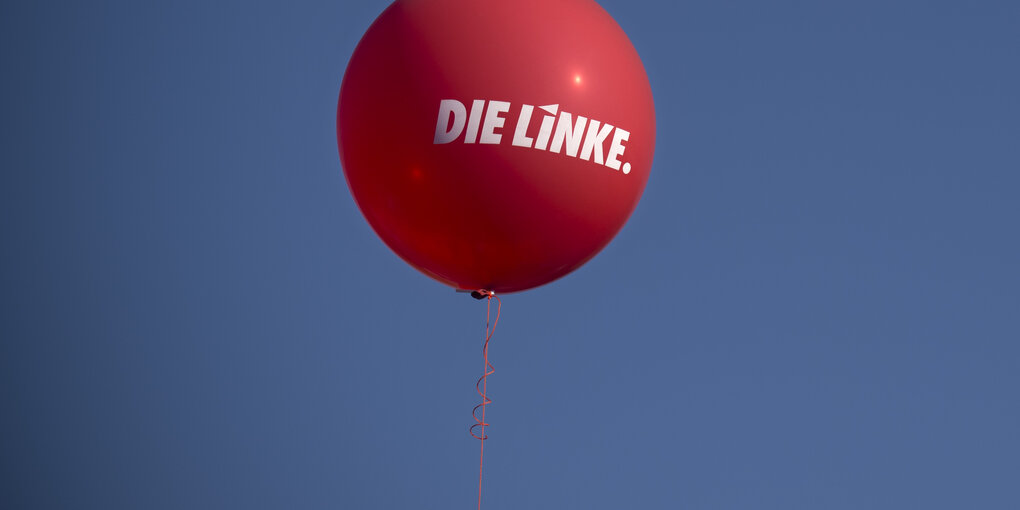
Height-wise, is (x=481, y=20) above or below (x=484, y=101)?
above

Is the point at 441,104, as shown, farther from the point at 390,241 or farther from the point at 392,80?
the point at 390,241

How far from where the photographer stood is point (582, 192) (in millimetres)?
3209

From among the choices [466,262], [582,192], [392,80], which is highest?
[392,80]

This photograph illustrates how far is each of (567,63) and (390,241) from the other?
79 centimetres

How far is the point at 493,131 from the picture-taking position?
307 centimetres

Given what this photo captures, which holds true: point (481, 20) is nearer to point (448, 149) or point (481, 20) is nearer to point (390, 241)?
point (448, 149)

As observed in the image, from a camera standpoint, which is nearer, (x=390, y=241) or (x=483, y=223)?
(x=483, y=223)

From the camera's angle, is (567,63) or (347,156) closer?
(567,63)

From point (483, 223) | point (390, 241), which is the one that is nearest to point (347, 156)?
point (390, 241)

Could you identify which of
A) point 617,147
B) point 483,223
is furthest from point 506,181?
point 617,147

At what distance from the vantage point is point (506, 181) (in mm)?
3117

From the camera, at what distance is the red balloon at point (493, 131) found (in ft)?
10.1

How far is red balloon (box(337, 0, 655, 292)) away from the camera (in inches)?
121

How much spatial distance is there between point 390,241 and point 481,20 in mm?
740
